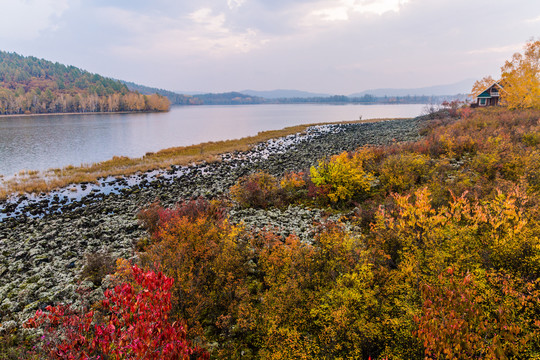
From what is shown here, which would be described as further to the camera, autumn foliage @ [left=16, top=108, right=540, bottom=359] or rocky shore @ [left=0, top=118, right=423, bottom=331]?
rocky shore @ [left=0, top=118, right=423, bottom=331]

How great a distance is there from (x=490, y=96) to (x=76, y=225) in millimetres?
73652

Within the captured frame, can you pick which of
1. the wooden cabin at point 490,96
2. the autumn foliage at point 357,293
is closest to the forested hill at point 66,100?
the wooden cabin at point 490,96

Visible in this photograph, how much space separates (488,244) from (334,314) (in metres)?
3.94

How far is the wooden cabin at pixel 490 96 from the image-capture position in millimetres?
54375

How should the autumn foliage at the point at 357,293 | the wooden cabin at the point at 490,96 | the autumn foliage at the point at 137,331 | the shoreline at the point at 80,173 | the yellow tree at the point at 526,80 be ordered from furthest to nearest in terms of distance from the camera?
the wooden cabin at the point at 490,96, the yellow tree at the point at 526,80, the shoreline at the point at 80,173, the autumn foliage at the point at 357,293, the autumn foliage at the point at 137,331

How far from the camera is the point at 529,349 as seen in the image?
350 cm

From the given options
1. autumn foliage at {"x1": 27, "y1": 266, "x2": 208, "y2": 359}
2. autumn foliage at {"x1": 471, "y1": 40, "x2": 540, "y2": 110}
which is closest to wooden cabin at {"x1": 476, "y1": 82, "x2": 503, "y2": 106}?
autumn foliage at {"x1": 471, "y1": 40, "x2": 540, "y2": 110}

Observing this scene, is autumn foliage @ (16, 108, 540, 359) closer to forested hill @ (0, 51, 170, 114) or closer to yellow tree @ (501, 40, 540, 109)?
yellow tree @ (501, 40, 540, 109)

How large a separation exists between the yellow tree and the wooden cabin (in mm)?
20069

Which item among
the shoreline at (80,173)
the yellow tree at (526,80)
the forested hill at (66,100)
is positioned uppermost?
the forested hill at (66,100)

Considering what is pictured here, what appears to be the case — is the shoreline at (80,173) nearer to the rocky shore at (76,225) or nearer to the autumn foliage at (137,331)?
the rocky shore at (76,225)

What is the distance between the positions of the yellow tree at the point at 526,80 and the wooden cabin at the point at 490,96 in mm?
20069

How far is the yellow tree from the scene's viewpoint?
3366 centimetres

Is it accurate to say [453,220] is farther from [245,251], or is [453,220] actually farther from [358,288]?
[245,251]
